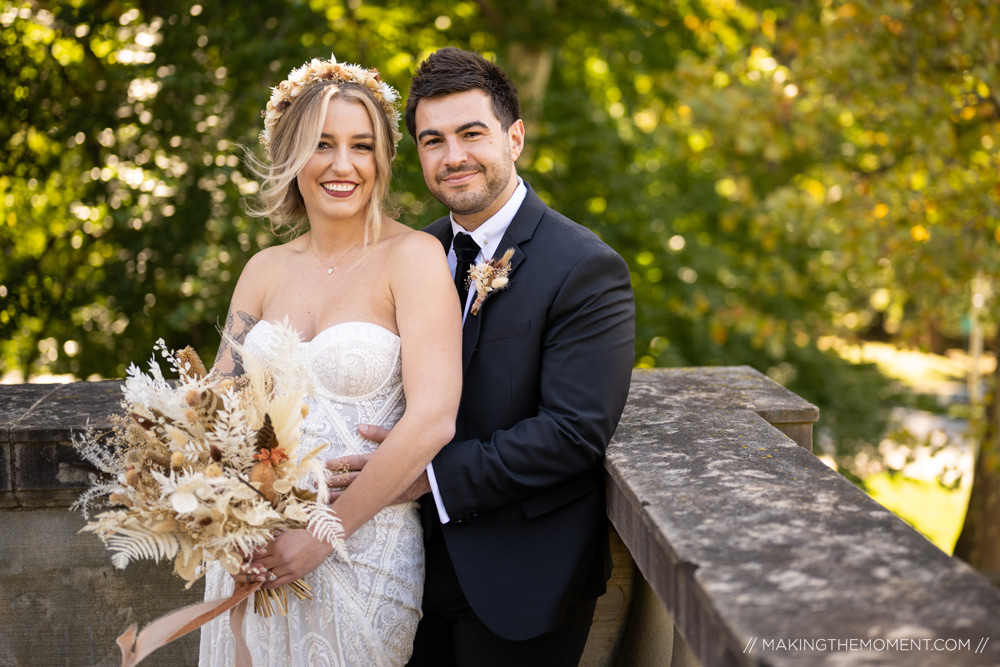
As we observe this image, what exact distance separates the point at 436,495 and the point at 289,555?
410mm

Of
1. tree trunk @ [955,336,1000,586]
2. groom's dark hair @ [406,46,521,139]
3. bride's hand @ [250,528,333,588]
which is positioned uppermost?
groom's dark hair @ [406,46,521,139]

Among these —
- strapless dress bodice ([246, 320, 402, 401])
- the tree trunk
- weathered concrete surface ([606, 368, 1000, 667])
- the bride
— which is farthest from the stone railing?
the tree trunk

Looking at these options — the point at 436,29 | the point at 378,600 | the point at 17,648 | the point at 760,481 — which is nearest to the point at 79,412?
the point at 17,648

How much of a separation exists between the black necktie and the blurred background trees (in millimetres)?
405

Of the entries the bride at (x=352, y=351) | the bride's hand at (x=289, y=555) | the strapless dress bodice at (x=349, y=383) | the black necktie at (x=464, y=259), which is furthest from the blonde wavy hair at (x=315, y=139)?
the bride's hand at (x=289, y=555)

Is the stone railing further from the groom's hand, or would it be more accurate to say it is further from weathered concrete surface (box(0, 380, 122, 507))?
the groom's hand

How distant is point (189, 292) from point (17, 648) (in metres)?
2.54

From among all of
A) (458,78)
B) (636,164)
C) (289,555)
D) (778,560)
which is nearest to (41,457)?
(289,555)

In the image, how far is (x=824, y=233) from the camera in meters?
6.99

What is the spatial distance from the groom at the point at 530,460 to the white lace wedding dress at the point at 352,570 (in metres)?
0.09

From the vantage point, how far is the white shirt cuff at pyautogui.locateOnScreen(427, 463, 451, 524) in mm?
2242

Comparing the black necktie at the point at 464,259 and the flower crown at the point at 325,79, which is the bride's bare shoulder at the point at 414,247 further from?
the flower crown at the point at 325,79

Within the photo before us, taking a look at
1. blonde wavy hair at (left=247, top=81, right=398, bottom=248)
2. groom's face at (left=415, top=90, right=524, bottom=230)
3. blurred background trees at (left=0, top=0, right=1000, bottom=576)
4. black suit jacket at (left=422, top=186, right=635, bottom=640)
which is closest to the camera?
black suit jacket at (left=422, top=186, right=635, bottom=640)

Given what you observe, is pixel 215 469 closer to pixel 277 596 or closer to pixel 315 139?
pixel 277 596
